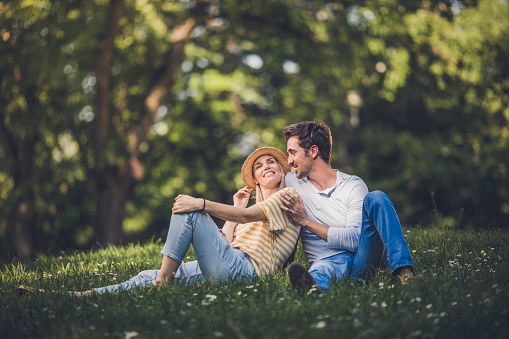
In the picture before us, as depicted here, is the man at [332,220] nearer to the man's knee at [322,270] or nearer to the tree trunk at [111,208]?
the man's knee at [322,270]

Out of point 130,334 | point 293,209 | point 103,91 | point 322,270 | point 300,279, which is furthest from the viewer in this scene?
point 103,91

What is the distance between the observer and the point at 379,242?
407cm

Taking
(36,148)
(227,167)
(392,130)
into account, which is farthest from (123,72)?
(392,130)

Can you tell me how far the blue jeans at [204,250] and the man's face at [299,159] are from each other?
3.16 ft

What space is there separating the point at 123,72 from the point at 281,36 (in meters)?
4.03

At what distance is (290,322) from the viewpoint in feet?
9.89

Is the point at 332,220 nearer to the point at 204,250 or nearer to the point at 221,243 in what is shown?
the point at 221,243

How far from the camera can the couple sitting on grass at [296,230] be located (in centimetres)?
391

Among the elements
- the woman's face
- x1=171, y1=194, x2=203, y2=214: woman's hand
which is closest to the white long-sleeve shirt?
the woman's face

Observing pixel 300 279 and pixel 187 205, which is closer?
pixel 300 279

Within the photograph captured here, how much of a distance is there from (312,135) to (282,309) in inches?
72.8

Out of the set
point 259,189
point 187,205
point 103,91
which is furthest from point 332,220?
point 103,91

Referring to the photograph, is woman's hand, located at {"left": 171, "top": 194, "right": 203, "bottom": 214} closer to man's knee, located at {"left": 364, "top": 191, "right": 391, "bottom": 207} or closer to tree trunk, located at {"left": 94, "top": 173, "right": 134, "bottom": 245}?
man's knee, located at {"left": 364, "top": 191, "right": 391, "bottom": 207}

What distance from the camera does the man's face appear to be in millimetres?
4641
